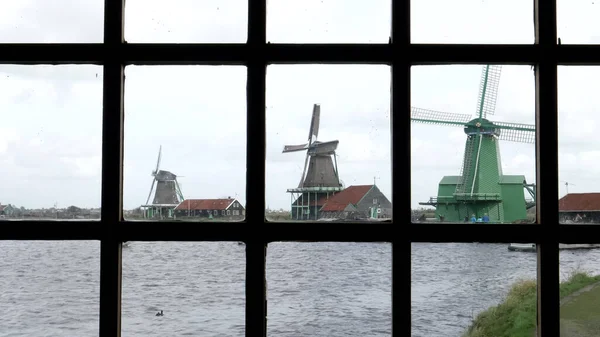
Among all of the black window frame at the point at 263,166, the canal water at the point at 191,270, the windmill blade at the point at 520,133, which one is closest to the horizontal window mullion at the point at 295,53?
the black window frame at the point at 263,166

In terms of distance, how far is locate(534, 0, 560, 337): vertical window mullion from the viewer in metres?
0.97

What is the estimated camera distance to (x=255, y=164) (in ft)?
3.29

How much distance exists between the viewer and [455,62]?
38.6 inches

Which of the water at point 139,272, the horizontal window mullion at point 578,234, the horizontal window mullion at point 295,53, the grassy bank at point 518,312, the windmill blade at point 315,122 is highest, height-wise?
the horizontal window mullion at point 295,53

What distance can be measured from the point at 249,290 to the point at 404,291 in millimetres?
270

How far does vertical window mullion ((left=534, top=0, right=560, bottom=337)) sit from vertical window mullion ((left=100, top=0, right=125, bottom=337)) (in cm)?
74

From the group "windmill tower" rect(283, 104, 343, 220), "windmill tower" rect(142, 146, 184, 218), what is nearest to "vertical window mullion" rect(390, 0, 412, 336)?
"windmill tower" rect(283, 104, 343, 220)

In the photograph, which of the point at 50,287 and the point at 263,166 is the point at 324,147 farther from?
the point at 50,287

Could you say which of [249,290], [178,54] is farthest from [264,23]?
[249,290]

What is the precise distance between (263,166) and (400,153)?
0.24 m

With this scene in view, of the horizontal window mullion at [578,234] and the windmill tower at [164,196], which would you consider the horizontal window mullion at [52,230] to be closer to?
the windmill tower at [164,196]

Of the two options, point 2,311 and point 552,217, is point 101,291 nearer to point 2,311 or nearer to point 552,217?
point 2,311

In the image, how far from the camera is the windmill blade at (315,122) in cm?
126

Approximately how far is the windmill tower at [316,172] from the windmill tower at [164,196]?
9.6 inches
